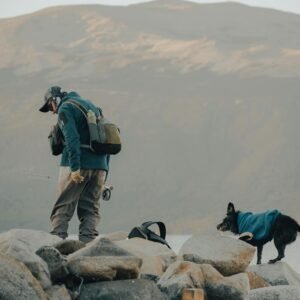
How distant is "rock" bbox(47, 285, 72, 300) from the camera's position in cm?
1012

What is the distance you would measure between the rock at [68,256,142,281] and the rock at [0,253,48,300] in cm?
100

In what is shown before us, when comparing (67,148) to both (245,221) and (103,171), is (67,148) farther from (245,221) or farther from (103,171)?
(245,221)

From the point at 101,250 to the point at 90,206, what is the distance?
2375 mm

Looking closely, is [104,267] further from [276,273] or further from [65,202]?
[276,273]

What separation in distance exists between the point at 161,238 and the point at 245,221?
4.25 ft

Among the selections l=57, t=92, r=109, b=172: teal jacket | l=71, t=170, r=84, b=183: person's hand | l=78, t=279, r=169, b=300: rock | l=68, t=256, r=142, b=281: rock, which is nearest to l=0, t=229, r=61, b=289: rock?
l=68, t=256, r=142, b=281: rock

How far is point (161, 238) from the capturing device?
1420 cm

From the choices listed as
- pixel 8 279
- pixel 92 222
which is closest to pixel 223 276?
pixel 92 222

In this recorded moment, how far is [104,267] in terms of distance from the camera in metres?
10.7

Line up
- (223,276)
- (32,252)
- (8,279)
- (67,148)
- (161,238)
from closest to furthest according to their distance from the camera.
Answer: (8,279), (32,252), (223,276), (67,148), (161,238)

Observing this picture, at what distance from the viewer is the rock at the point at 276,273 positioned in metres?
14.0

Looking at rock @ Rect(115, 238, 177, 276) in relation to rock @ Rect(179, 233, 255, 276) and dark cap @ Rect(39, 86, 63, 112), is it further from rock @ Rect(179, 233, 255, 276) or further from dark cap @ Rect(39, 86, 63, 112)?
dark cap @ Rect(39, 86, 63, 112)

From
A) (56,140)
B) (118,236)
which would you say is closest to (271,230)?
(118,236)

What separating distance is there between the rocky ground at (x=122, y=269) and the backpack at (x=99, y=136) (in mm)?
1077
